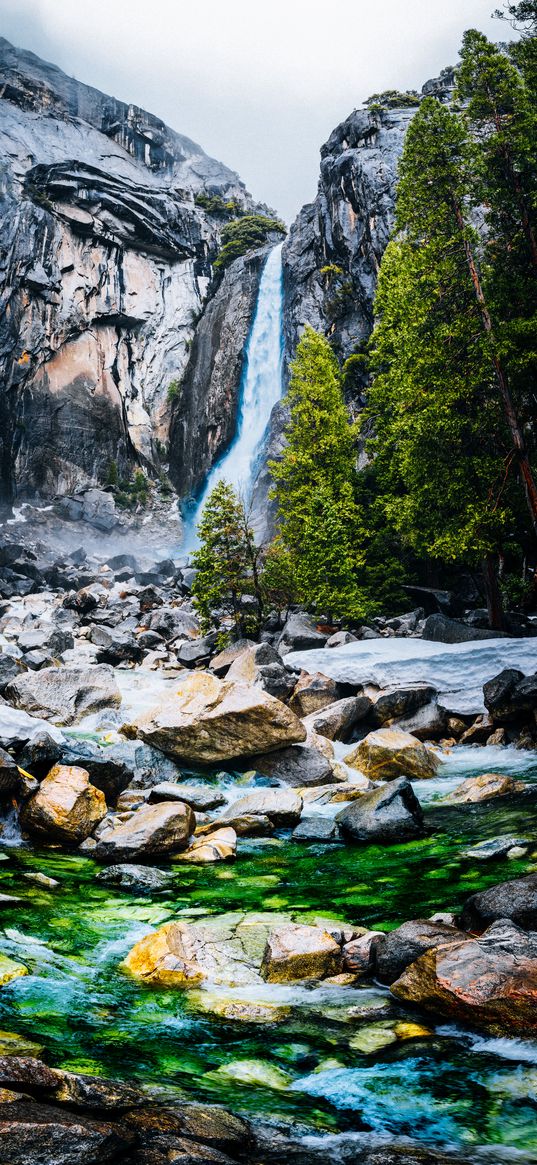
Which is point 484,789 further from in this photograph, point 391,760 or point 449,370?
point 449,370

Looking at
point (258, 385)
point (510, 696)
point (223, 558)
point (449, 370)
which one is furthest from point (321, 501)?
point (258, 385)

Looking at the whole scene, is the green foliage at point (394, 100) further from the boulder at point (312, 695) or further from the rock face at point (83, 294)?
the boulder at point (312, 695)

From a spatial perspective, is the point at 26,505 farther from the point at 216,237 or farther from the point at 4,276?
the point at 216,237

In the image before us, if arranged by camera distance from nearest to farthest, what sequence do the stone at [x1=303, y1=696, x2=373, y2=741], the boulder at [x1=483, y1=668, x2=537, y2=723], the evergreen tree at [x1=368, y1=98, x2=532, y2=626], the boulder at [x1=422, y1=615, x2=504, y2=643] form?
the boulder at [x1=483, y1=668, x2=537, y2=723] → the stone at [x1=303, y1=696, x2=373, y2=741] → the evergreen tree at [x1=368, y1=98, x2=532, y2=626] → the boulder at [x1=422, y1=615, x2=504, y2=643]

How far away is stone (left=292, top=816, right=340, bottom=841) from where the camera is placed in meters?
8.17

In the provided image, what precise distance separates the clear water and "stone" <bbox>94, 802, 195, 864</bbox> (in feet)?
1.47

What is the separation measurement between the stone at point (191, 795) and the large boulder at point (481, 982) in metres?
5.12

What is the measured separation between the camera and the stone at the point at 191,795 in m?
8.95

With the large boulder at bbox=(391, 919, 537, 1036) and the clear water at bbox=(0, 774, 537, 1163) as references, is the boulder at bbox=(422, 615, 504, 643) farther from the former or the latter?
the large boulder at bbox=(391, 919, 537, 1036)

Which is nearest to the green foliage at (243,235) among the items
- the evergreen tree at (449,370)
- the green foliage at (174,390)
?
the green foliage at (174,390)

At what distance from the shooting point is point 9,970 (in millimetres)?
4469

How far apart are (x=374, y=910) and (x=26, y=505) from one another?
54444 mm

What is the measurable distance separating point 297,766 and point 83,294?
60300 mm

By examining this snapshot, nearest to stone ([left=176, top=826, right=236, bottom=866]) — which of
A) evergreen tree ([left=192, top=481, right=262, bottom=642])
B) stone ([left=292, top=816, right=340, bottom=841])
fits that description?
stone ([left=292, top=816, right=340, bottom=841])
